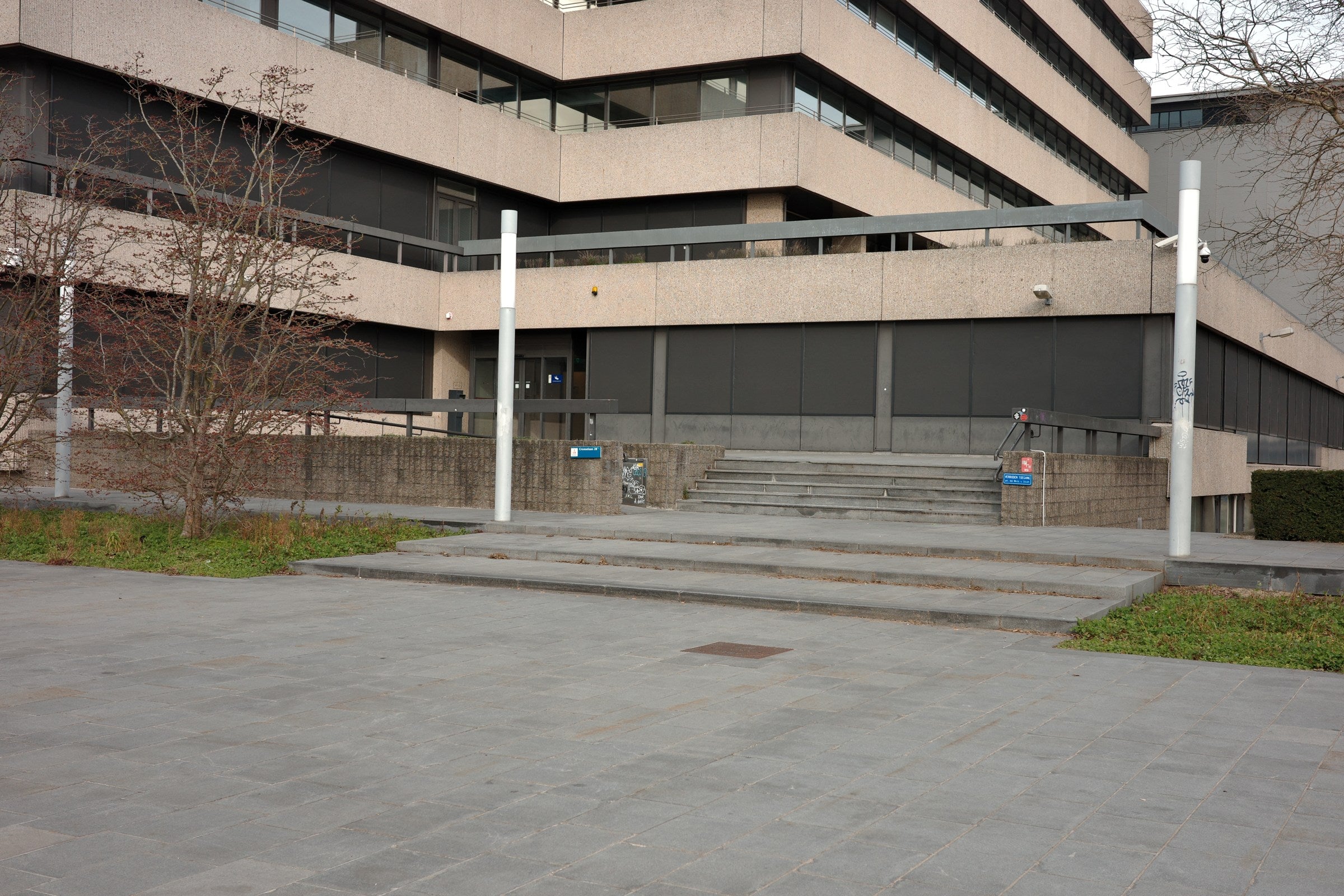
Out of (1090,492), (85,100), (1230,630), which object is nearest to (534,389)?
(85,100)

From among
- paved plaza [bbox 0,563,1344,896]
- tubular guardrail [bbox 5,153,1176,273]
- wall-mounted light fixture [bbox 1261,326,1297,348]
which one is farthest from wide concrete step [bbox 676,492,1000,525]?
wall-mounted light fixture [bbox 1261,326,1297,348]

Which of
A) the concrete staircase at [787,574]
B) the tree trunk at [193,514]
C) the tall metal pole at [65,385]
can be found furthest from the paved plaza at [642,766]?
the tall metal pole at [65,385]

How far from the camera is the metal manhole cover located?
8.51m

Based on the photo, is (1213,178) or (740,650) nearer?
(740,650)

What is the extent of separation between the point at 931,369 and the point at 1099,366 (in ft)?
11.9

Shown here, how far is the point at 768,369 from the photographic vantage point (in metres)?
26.8

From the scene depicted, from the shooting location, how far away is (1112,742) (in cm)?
610

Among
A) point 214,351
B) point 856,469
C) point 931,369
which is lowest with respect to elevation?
point 856,469

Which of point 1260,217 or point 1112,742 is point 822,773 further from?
point 1260,217

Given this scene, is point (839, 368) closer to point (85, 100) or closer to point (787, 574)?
point (787, 574)

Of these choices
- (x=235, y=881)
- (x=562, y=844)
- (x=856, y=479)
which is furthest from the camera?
(x=856, y=479)

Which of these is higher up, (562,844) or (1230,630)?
(1230,630)

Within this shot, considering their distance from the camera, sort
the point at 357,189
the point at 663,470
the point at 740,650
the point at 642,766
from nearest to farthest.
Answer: the point at 642,766
the point at 740,650
the point at 663,470
the point at 357,189

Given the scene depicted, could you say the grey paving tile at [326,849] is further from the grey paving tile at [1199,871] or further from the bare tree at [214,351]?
the bare tree at [214,351]
